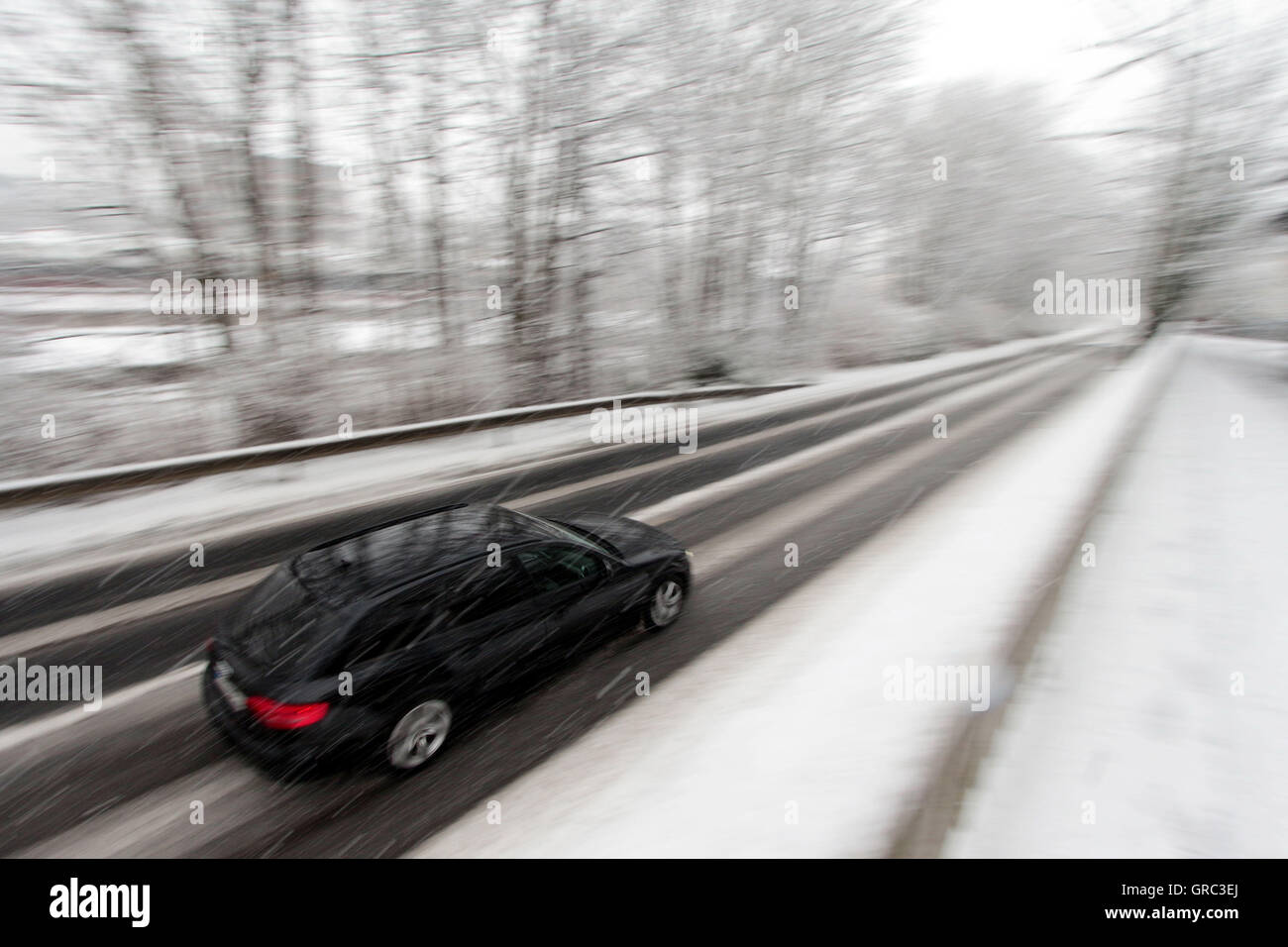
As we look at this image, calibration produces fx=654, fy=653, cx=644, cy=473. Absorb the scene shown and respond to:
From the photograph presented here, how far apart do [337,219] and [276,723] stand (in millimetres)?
13363

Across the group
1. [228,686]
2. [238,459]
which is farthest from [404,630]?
[238,459]

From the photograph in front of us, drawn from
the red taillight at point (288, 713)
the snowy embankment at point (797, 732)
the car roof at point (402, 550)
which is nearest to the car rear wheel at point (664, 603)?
the snowy embankment at point (797, 732)

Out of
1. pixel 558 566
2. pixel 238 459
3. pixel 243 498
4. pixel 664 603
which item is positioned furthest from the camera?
pixel 238 459

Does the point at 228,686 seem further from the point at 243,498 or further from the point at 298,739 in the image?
the point at 243,498

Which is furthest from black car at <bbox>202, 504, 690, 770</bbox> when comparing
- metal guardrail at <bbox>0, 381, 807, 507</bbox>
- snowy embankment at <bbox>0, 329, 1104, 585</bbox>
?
metal guardrail at <bbox>0, 381, 807, 507</bbox>

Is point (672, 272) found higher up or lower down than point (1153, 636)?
higher up

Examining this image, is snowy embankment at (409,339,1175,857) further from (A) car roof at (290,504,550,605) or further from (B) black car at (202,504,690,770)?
(A) car roof at (290,504,550,605)

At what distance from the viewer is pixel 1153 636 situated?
18.4 ft

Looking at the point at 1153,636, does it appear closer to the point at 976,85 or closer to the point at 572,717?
the point at 572,717

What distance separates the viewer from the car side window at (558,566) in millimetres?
4711

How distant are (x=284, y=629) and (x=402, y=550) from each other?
862mm

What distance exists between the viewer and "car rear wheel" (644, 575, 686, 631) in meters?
5.58

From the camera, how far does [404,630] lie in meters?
3.88
